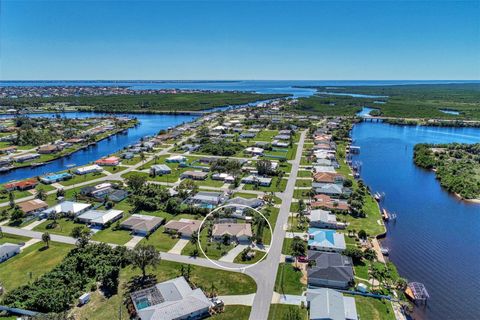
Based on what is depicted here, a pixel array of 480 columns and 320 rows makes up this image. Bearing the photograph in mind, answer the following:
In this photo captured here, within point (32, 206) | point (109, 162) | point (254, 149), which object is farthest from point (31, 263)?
point (254, 149)

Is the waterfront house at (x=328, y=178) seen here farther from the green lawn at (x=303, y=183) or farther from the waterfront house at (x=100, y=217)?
the waterfront house at (x=100, y=217)

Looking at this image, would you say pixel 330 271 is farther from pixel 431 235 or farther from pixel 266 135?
pixel 266 135

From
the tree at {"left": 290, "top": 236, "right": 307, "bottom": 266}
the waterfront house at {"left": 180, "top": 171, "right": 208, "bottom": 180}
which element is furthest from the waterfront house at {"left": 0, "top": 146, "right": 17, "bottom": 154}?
the tree at {"left": 290, "top": 236, "right": 307, "bottom": 266}

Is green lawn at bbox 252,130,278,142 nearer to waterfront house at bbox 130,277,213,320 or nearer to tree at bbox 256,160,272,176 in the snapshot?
tree at bbox 256,160,272,176

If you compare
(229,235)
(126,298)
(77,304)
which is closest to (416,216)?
(229,235)

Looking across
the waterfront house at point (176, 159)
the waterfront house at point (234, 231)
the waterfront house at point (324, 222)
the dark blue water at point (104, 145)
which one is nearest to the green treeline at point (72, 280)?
the waterfront house at point (234, 231)

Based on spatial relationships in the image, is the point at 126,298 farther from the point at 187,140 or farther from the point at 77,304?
the point at 187,140
